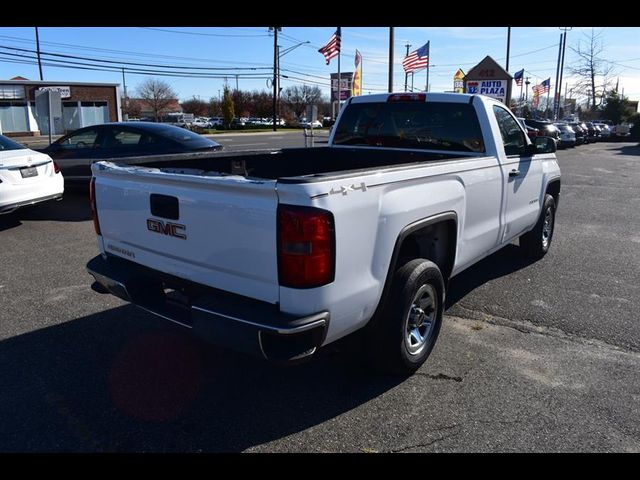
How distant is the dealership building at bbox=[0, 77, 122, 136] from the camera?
41.2 meters

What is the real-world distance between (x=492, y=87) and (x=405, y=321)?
1951 cm

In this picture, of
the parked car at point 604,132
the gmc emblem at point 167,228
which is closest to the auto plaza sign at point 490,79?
the gmc emblem at point 167,228

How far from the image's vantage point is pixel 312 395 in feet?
11.1

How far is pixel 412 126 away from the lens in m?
5.02

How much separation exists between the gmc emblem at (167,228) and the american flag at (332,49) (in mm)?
21421

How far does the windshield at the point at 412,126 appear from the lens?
4781mm

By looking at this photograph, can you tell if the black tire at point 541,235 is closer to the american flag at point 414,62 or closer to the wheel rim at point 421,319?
the wheel rim at point 421,319

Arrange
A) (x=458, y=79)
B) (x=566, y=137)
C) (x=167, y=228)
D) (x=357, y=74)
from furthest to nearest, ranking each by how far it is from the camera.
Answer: (x=458, y=79) → (x=566, y=137) → (x=357, y=74) → (x=167, y=228)

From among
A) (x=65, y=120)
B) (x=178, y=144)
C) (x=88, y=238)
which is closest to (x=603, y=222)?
(x=178, y=144)

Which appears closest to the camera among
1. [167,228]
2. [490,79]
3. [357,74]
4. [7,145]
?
[167,228]

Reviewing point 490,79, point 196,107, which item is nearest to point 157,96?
point 196,107

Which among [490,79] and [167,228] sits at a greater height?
[490,79]

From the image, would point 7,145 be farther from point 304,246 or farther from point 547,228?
point 547,228

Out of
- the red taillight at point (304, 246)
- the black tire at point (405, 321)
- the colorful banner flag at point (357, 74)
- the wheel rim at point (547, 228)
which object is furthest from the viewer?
the colorful banner flag at point (357, 74)
